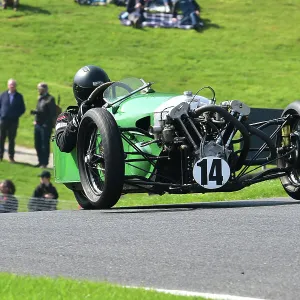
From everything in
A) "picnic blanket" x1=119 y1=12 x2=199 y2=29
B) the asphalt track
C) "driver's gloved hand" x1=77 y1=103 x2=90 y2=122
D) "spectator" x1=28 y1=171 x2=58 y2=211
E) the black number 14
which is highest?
"picnic blanket" x1=119 y1=12 x2=199 y2=29

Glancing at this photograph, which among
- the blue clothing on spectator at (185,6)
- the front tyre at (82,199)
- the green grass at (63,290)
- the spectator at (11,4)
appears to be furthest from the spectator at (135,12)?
the green grass at (63,290)

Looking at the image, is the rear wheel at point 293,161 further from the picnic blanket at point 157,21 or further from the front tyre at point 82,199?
the picnic blanket at point 157,21

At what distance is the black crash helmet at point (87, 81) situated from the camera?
39.9 feet

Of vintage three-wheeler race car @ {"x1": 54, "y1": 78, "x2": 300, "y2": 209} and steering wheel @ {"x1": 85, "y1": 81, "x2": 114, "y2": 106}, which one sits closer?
vintage three-wheeler race car @ {"x1": 54, "y1": 78, "x2": 300, "y2": 209}

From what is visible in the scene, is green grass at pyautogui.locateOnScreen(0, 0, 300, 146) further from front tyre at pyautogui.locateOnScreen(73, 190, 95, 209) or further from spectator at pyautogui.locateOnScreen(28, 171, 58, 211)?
front tyre at pyautogui.locateOnScreen(73, 190, 95, 209)

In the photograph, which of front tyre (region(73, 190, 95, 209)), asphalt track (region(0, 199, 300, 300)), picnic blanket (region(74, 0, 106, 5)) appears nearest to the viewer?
asphalt track (region(0, 199, 300, 300))

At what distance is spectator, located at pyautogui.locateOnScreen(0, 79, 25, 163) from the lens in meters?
23.1

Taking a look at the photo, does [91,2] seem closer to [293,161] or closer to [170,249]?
[293,161]

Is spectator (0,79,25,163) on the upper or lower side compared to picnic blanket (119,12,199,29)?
lower

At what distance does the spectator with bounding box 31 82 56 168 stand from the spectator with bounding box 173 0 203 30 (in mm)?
14205

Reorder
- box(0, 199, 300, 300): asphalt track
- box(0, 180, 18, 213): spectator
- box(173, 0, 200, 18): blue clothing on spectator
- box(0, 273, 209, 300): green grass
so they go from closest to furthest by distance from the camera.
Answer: box(0, 273, 209, 300): green grass → box(0, 199, 300, 300): asphalt track → box(0, 180, 18, 213): spectator → box(173, 0, 200, 18): blue clothing on spectator

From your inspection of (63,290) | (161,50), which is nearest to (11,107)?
(161,50)

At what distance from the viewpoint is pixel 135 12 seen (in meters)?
38.2

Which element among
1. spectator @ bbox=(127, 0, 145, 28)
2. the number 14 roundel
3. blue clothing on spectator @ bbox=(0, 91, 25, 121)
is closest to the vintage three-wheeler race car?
the number 14 roundel
